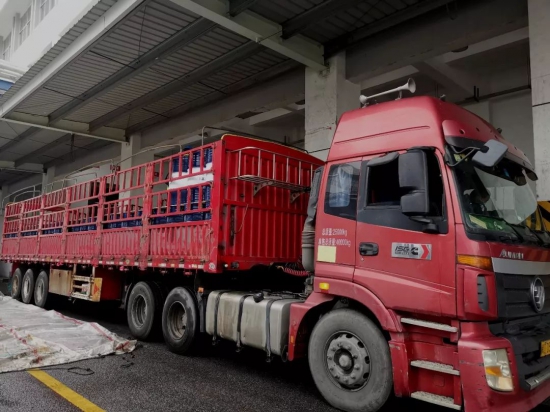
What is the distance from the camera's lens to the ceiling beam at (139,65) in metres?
8.81

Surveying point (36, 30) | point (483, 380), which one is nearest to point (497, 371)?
point (483, 380)

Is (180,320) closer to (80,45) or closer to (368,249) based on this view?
(368,249)

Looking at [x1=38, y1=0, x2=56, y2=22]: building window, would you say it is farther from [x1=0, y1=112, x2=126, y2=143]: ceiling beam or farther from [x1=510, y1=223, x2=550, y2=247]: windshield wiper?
[x1=510, y1=223, x2=550, y2=247]: windshield wiper

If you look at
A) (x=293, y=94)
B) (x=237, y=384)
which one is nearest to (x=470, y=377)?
(x=237, y=384)

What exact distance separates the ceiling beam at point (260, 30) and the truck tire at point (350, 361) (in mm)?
5819

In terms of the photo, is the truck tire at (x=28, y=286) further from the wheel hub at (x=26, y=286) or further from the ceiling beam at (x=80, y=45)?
the ceiling beam at (x=80, y=45)

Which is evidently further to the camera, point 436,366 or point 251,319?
point 251,319

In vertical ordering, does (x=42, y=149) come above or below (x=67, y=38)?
below

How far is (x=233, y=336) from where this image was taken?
5141mm

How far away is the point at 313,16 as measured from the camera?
26.2 ft

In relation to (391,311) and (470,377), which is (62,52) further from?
(470,377)

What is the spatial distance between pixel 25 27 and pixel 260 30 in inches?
813

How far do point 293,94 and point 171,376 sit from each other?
7.44 meters

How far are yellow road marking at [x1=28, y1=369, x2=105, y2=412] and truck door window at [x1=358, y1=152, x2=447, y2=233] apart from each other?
2.93m
